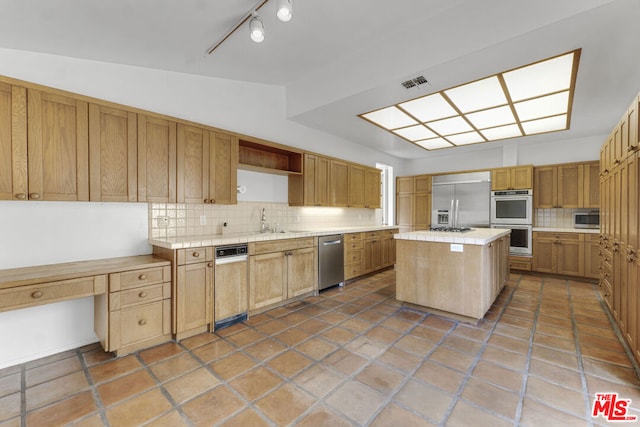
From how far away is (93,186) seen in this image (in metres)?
2.46

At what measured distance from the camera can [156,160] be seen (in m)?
2.84

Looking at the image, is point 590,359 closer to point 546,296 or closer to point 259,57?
point 546,296

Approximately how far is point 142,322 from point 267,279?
52.5 inches

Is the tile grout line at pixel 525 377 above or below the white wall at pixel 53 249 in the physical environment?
below

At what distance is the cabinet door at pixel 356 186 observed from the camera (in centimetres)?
551

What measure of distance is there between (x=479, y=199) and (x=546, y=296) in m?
2.56

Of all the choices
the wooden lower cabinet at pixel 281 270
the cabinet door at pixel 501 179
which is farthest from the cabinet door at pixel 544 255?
the wooden lower cabinet at pixel 281 270

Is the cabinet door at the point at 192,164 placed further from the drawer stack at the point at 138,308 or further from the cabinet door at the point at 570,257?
the cabinet door at the point at 570,257

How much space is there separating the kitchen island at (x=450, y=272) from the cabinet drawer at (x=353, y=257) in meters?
1.13

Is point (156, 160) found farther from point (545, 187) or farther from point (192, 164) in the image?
point (545, 187)

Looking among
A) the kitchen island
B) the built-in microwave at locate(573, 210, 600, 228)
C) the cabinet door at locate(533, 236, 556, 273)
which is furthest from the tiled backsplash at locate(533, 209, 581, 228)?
the kitchen island

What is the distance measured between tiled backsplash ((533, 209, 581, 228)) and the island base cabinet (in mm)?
3022

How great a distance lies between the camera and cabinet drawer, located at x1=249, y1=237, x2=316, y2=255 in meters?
3.28

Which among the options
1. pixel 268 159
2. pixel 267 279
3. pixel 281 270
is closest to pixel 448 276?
pixel 281 270
